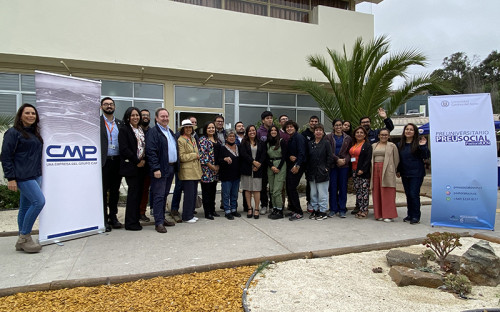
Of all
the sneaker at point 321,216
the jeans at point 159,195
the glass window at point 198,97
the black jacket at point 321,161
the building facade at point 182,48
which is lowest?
the sneaker at point 321,216

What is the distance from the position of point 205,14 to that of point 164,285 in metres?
10.2

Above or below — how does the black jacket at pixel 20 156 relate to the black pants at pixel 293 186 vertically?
above

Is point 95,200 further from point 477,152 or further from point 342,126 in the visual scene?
point 477,152

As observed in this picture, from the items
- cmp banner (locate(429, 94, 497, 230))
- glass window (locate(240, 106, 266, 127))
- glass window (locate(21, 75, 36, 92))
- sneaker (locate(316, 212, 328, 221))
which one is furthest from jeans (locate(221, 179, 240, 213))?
glass window (locate(21, 75, 36, 92))

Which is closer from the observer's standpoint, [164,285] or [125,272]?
[164,285]

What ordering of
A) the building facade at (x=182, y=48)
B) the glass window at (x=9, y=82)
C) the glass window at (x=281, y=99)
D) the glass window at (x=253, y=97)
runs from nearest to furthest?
the building facade at (x=182, y=48) < the glass window at (x=9, y=82) < the glass window at (x=253, y=97) < the glass window at (x=281, y=99)

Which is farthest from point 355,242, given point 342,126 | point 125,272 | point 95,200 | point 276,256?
point 95,200

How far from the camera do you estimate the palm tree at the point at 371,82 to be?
28.2ft

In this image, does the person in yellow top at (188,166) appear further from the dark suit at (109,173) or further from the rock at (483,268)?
the rock at (483,268)

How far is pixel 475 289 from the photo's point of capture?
341cm

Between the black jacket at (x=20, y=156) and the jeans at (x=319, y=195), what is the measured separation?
454 cm

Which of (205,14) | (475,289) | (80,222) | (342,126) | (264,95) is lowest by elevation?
(475,289)

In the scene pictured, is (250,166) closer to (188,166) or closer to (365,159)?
(188,166)

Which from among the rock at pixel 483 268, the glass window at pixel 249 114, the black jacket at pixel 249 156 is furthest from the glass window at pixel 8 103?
the rock at pixel 483 268
